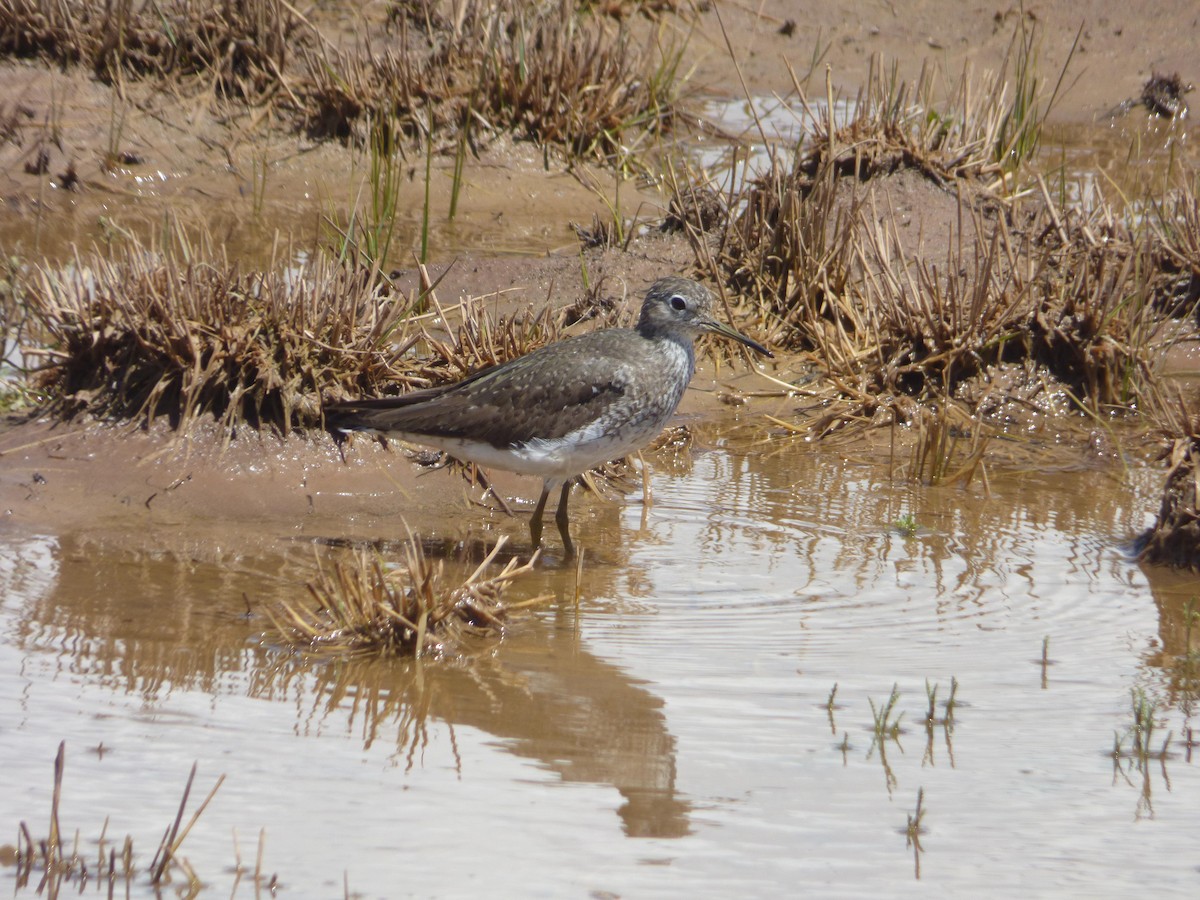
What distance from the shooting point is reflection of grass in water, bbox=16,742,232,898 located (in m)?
3.77

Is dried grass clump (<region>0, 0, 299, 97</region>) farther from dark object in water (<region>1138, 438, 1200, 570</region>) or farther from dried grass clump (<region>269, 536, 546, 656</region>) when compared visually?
dark object in water (<region>1138, 438, 1200, 570</region>)

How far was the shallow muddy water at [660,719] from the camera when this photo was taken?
4039 mm

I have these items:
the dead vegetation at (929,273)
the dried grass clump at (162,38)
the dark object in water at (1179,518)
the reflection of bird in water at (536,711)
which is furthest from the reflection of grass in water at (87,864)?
the dried grass clump at (162,38)

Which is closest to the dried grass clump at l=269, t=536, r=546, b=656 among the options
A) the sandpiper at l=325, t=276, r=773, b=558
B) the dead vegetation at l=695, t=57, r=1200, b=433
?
the sandpiper at l=325, t=276, r=773, b=558

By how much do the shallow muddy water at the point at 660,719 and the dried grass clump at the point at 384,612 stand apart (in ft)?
0.41

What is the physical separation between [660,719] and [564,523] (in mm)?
2119

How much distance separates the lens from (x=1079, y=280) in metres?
8.71

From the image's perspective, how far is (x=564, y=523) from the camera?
6.97 meters

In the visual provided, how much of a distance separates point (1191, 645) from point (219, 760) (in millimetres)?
3722

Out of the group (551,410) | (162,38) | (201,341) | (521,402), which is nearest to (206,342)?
(201,341)

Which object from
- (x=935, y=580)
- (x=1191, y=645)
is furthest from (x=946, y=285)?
(x=1191, y=645)

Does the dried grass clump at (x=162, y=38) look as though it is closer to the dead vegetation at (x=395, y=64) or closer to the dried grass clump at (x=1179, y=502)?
the dead vegetation at (x=395, y=64)

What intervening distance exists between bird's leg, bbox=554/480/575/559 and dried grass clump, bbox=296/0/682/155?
5273mm

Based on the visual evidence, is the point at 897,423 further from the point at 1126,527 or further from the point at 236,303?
the point at 236,303
